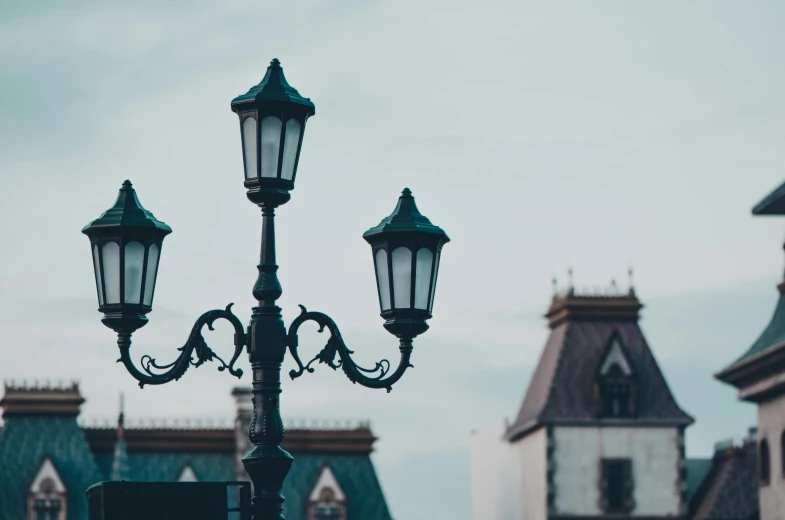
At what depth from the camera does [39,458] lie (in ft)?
212

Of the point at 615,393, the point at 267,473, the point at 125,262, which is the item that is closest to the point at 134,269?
the point at 125,262

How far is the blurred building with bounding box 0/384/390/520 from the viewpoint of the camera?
211 ft

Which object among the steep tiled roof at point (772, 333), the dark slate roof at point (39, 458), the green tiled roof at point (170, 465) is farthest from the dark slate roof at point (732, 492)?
the dark slate roof at point (39, 458)

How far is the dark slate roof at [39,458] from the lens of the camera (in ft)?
211

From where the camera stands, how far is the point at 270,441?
48.0 ft

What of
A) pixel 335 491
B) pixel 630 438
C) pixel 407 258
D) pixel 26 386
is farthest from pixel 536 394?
pixel 407 258

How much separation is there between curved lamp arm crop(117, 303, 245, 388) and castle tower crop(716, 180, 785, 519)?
123 feet

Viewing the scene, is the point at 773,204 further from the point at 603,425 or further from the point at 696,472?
the point at 696,472

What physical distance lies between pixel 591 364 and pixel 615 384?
1031 mm

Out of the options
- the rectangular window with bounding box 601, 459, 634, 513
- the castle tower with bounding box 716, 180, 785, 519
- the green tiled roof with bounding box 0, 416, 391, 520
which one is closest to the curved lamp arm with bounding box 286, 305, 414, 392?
the castle tower with bounding box 716, 180, 785, 519

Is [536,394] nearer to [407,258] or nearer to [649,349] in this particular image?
[649,349]

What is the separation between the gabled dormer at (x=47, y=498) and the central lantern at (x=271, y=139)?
5053cm

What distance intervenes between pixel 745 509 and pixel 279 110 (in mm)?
53762

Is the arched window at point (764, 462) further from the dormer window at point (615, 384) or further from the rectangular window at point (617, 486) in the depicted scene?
the dormer window at point (615, 384)
